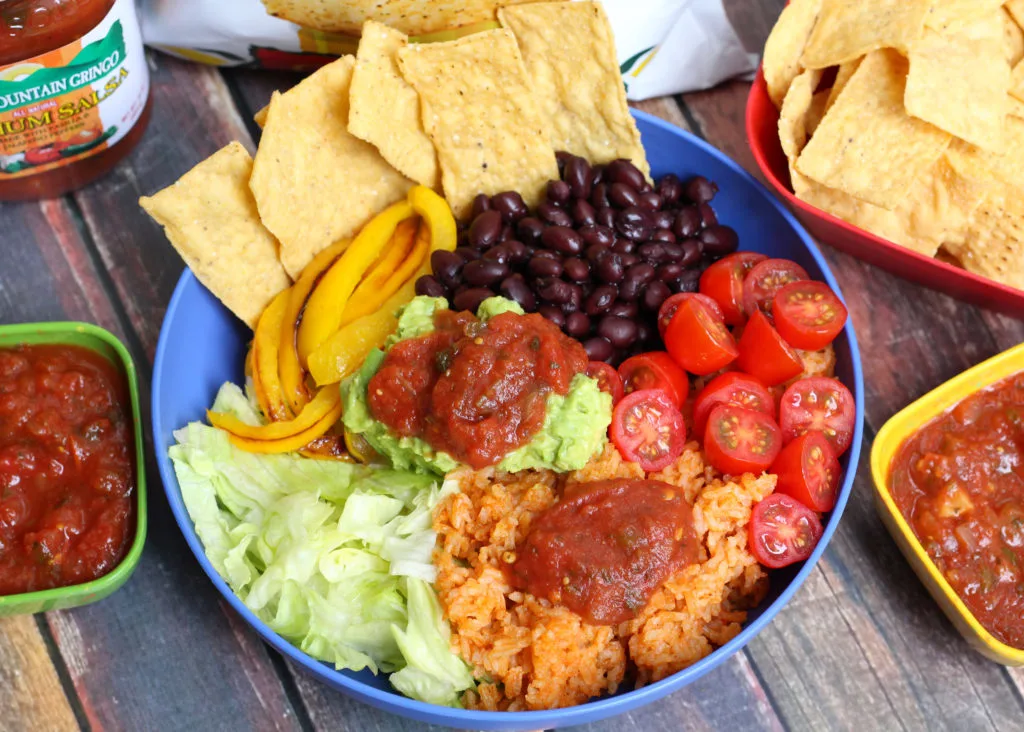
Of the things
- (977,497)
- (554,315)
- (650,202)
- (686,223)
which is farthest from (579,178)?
(977,497)

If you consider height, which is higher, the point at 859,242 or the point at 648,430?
the point at 859,242

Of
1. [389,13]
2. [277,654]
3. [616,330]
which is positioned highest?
[389,13]

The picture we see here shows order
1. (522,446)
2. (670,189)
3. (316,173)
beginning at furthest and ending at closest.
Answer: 1. (670,189)
2. (316,173)
3. (522,446)

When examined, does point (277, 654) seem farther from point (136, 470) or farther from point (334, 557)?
point (136, 470)

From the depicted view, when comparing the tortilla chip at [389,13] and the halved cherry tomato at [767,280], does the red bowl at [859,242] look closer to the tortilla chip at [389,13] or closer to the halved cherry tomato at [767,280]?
the halved cherry tomato at [767,280]

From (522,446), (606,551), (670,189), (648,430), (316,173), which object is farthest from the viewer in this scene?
(670,189)

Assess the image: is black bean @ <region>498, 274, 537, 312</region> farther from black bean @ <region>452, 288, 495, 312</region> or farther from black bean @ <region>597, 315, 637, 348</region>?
black bean @ <region>597, 315, 637, 348</region>

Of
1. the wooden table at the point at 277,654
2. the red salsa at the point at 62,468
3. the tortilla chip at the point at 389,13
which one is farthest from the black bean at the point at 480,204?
the red salsa at the point at 62,468
